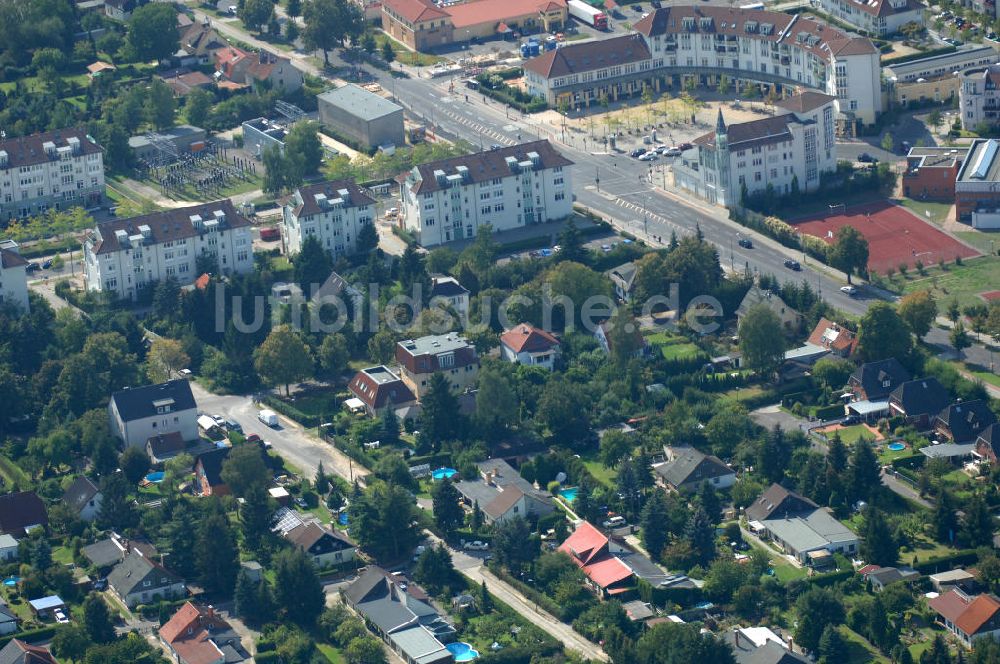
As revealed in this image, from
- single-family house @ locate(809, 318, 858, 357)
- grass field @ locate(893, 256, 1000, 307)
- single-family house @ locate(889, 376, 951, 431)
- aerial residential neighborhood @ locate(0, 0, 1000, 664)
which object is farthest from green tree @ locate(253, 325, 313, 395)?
grass field @ locate(893, 256, 1000, 307)

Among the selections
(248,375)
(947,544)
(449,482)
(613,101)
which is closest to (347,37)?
(613,101)

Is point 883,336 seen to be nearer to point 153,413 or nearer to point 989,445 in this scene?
point 989,445

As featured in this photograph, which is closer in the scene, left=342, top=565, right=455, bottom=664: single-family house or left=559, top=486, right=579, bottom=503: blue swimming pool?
left=342, top=565, right=455, bottom=664: single-family house

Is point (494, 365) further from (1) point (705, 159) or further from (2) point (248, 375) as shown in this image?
(1) point (705, 159)

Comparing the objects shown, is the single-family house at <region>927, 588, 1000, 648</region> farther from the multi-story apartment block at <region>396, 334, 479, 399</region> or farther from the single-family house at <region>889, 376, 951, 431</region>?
the multi-story apartment block at <region>396, 334, 479, 399</region>

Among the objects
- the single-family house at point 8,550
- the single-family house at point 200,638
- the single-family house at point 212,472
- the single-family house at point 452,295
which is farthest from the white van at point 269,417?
the single-family house at point 200,638

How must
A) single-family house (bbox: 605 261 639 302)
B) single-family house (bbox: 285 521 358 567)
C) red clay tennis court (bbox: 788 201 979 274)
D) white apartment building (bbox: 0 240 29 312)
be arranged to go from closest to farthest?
single-family house (bbox: 285 521 358 567) → single-family house (bbox: 605 261 639 302) → white apartment building (bbox: 0 240 29 312) → red clay tennis court (bbox: 788 201 979 274)
